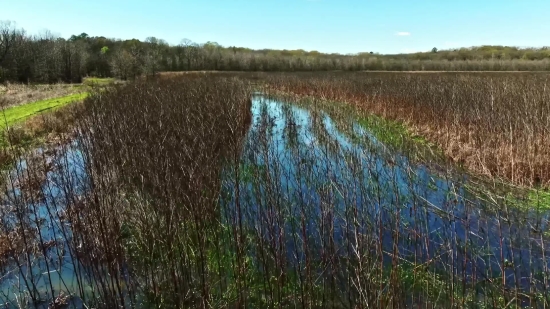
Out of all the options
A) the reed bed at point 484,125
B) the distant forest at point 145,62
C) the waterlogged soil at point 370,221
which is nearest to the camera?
the waterlogged soil at point 370,221

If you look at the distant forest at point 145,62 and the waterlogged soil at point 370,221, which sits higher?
the distant forest at point 145,62

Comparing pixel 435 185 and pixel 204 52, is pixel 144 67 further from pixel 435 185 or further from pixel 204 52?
pixel 435 185

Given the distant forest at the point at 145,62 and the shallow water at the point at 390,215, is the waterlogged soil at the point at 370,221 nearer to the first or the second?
the shallow water at the point at 390,215

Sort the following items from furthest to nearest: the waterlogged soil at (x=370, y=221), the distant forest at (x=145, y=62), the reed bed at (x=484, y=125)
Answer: the distant forest at (x=145, y=62)
the reed bed at (x=484, y=125)
the waterlogged soil at (x=370, y=221)

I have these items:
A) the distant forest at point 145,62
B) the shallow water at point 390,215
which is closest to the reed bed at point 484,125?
the shallow water at point 390,215

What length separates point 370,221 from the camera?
550cm

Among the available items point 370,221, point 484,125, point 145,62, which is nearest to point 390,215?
point 370,221

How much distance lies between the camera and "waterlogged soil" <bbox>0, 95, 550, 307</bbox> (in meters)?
4.35

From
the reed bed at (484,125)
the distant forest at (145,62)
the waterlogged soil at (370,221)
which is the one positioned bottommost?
the waterlogged soil at (370,221)

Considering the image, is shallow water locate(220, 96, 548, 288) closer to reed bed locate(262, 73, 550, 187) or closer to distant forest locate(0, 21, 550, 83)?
reed bed locate(262, 73, 550, 187)

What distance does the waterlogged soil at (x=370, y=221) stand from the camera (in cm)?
435

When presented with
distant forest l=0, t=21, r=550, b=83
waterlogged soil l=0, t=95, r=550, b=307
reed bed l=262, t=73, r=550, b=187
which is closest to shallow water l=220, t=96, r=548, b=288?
waterlogged soil l=0, t=95, r=550, b=307

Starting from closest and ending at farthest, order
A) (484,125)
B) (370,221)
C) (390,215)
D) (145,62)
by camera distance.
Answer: (390,215) → (370,221) → (484,125) → (145,62)

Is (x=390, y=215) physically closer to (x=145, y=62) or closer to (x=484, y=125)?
(x=484, y=125)
